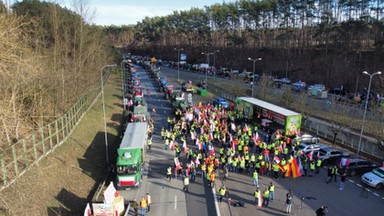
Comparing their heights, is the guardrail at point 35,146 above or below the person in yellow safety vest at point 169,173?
above

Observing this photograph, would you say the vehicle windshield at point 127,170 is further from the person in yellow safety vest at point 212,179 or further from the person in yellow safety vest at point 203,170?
the person in yellow safety vest at point 212,179

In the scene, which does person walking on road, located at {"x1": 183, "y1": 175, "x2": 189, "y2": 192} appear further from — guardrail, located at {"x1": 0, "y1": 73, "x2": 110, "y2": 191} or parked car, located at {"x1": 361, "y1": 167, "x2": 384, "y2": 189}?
parked car, located at {"x1": 361, "y1": 167, "x2": 384, "y2": 189}

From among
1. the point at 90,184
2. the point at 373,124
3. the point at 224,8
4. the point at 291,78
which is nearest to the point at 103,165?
the point at 90,184

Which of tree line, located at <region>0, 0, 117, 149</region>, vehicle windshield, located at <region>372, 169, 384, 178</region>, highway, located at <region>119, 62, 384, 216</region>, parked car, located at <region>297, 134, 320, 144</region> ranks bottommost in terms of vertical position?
highway, located at <region>119, 62, 384, 216</region>

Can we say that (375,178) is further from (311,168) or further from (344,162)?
(311,168)

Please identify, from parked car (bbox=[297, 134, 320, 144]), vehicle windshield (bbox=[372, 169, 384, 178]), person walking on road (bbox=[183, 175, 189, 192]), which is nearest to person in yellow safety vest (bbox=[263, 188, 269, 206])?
person walking on road (bbox=[183, 175, 189, 192])

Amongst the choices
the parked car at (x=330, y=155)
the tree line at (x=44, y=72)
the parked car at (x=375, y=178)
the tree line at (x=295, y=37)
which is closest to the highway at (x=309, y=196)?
the parked car at (x=375, y=178)

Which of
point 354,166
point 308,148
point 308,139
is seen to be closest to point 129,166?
point 308,148
